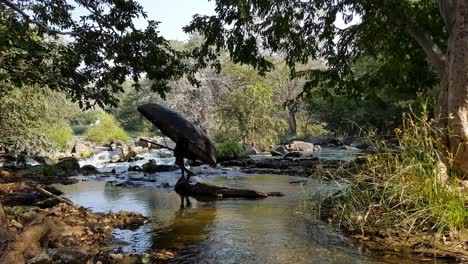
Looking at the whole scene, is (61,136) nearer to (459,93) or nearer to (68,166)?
(68,166)

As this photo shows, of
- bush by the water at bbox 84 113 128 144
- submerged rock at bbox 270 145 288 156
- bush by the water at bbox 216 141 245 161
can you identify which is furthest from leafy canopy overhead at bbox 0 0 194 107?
bush by the water at bbox 84 113 128 144

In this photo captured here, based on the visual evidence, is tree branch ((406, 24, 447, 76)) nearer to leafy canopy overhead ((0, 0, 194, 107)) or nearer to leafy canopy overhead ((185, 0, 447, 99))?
leafy canopy overhead ((185, 0, 447, 99))

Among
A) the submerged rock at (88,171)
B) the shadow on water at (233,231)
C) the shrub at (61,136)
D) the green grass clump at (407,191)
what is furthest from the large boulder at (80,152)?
the green grass clump at (407,191)

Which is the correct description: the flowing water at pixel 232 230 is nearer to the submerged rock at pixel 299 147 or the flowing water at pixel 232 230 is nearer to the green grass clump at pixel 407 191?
the green grass clump at pixel 407 191

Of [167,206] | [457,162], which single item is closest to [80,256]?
[167,206]

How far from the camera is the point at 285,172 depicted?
17375 mm

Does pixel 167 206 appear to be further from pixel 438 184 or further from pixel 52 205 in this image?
pixel 438 184

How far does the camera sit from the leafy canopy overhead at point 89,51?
30.9 ft

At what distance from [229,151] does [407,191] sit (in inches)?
760

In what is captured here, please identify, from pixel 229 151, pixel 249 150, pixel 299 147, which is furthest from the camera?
pixel 299 147

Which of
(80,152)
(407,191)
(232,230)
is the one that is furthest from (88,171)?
(407,191)

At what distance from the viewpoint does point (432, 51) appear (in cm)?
826

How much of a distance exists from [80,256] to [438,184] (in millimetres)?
5046

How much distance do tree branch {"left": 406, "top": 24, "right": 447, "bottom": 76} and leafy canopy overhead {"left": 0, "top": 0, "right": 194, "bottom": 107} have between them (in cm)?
543
